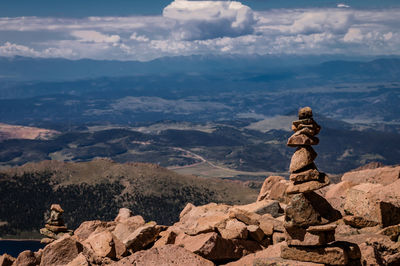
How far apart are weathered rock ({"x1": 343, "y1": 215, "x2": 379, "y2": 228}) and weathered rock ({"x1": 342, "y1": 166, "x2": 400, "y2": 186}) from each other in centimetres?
1315

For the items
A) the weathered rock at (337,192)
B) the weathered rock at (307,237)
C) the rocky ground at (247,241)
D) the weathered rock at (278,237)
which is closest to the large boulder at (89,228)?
the rocky ground at (247,241)

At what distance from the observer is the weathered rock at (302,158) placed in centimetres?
2362

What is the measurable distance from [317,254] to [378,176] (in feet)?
76.8

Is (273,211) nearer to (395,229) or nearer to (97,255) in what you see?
(395,229)

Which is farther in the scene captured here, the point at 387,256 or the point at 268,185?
the point at 268,185

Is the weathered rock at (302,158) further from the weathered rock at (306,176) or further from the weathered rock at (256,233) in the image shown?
the weathered rock at (256,233)

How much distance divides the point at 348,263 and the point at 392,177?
21.5 meters

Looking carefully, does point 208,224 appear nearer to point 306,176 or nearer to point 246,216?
point 246,216

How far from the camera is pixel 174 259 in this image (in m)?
27.0

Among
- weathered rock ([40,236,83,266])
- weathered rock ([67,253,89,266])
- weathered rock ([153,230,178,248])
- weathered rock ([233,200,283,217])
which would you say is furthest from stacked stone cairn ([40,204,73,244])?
weathered rock ([233,200,283,217])

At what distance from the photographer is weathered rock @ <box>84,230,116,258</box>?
101ft

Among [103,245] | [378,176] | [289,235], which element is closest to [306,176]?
[289,235]

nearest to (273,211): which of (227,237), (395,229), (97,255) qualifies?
(227,237)

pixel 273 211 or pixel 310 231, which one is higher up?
pixel 310 231
